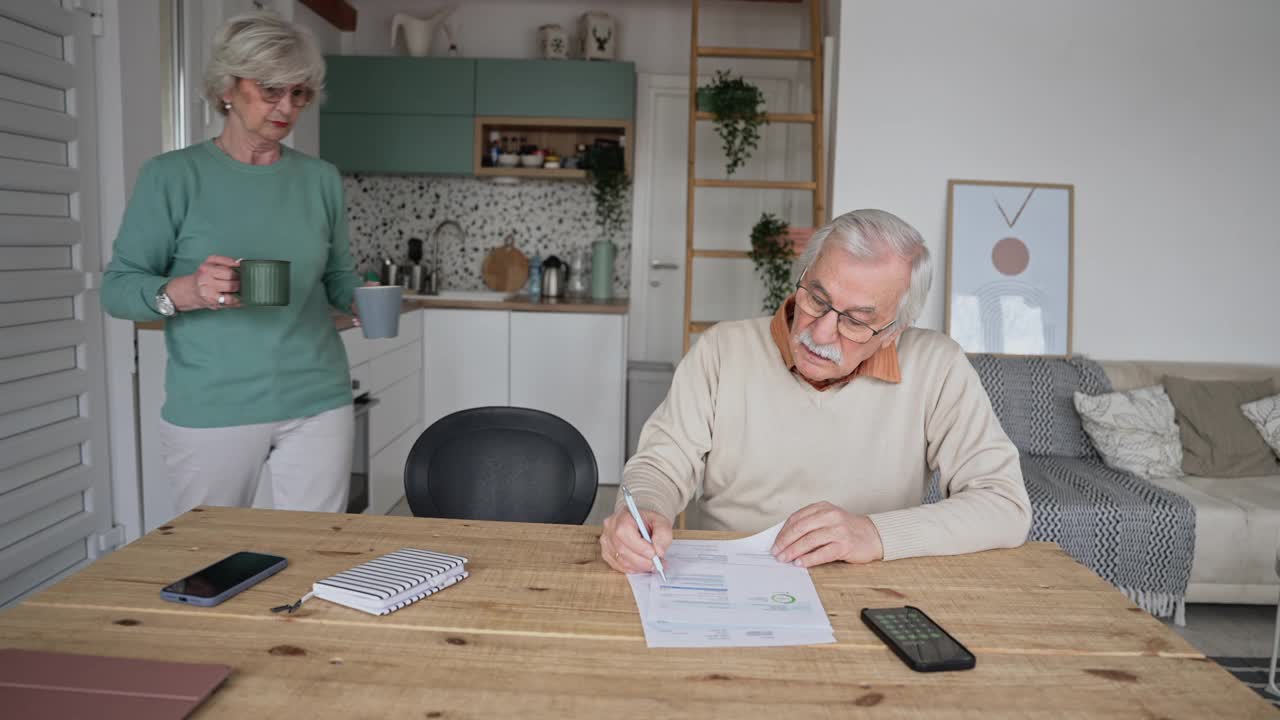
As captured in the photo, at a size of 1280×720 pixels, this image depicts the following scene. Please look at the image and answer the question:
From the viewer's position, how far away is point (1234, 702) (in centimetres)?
93

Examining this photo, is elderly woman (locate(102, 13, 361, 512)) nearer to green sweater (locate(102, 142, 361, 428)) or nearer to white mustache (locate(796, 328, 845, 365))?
green sweater (locate(102, 142, 361, 428))

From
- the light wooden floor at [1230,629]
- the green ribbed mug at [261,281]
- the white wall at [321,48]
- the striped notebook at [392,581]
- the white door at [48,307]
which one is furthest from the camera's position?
the white wall at [321,48]

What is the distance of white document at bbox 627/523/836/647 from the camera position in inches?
41.6

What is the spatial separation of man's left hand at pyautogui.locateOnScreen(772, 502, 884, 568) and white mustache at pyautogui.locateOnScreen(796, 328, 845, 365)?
0.32 metres

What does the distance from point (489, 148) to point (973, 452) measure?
12.8ft

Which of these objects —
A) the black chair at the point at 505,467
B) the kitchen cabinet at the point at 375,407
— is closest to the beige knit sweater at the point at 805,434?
the black chair at the point at 505,467

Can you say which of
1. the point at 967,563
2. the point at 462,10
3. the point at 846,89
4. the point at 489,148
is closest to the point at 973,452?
the point at 967,563

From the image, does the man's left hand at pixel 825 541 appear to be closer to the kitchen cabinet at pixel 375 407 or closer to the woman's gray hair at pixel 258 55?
the woman's gray hair at pixel 258 55

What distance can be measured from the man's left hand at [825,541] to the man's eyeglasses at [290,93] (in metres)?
1.31

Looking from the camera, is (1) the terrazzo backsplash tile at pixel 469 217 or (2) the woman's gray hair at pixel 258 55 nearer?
(2) the woman's gray hair at pixel 258 55

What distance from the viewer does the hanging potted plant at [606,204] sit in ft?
16.0

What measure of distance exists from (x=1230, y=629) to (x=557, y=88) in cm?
373

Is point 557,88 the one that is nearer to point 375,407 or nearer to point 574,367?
point 574,367

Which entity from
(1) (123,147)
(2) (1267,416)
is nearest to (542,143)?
(1) (123,147)
